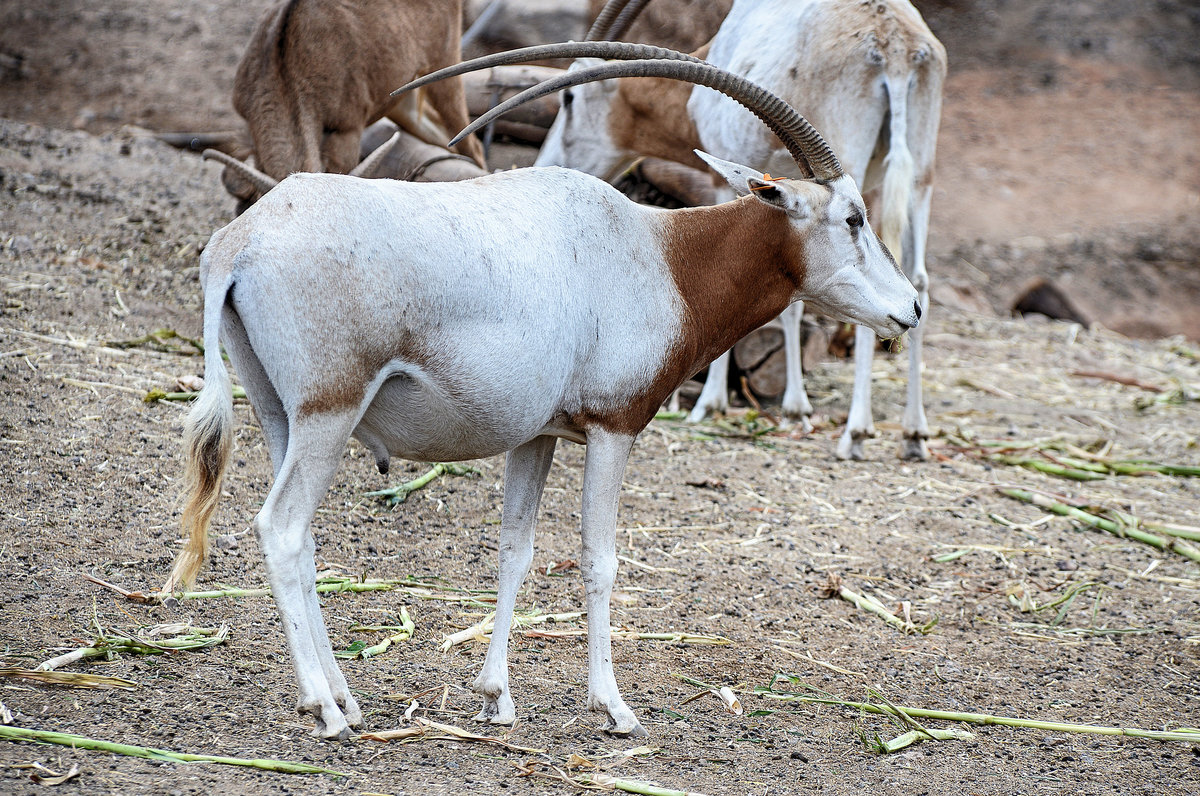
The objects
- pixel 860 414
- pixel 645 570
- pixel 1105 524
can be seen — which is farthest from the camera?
pixel 860 414

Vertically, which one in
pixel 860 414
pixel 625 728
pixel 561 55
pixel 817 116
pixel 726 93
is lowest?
pixel 860 414

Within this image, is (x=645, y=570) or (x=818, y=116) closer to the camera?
(x=645, y=570)

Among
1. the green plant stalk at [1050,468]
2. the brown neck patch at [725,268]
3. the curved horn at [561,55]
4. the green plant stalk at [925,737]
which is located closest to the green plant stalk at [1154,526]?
the green plant stalk at [1050,468]

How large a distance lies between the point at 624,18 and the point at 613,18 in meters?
0.07

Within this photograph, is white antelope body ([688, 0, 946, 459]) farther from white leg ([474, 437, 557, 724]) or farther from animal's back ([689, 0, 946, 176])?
white leg ([474, 437, 557, 724])

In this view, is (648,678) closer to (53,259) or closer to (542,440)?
(542,440)

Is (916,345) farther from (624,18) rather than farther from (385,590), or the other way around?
(385,590)

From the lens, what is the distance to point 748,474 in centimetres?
610

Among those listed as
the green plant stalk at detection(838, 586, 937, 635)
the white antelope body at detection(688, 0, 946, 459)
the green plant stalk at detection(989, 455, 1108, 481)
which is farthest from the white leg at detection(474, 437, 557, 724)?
the green plant stalk at detection(989, 455, 1108, 481)

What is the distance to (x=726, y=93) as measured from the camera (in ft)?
10.8

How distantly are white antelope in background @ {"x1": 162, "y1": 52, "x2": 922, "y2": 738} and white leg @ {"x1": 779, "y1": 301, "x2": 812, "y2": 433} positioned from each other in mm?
3348

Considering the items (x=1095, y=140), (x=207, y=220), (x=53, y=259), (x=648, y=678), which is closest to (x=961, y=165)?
(x=1095, y=140)

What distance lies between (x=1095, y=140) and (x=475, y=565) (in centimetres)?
1539

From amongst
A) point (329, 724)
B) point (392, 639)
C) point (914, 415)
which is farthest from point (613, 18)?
point (329, 724)
